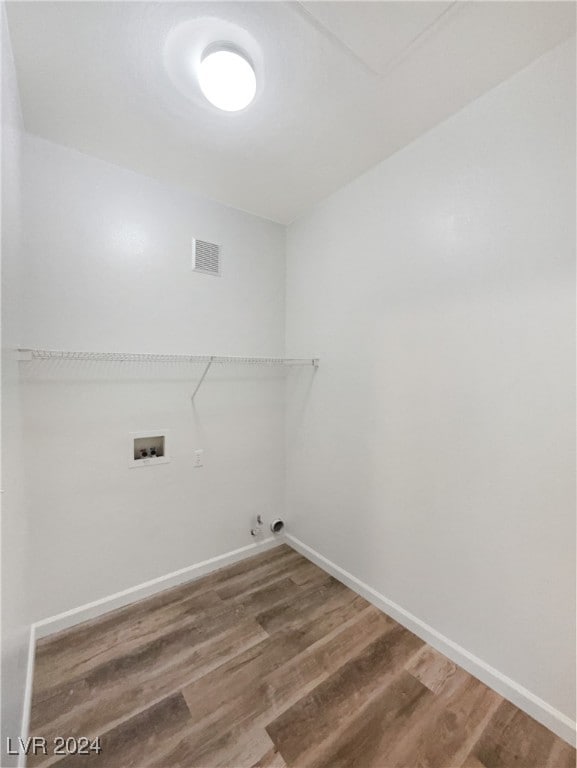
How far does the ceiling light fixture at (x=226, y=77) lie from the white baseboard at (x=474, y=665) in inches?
104

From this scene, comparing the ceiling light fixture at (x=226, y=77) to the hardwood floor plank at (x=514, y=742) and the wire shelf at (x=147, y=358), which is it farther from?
the hardwood floor plank at (x=514, y=742)

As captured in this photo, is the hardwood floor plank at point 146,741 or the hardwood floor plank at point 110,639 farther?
the hardwood floor plank at point 110,639

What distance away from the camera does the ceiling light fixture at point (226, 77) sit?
1.21m

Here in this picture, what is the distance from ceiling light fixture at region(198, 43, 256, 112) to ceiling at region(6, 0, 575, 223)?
4cm

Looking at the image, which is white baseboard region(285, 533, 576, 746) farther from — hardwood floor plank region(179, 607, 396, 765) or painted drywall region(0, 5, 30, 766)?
painted drywall region(0, 5, 30, 766)

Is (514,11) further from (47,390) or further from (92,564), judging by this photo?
(92,564)

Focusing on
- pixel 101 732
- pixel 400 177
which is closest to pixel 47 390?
pixel 101 732

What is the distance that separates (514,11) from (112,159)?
6.33 feet

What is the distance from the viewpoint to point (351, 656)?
61.9 inches

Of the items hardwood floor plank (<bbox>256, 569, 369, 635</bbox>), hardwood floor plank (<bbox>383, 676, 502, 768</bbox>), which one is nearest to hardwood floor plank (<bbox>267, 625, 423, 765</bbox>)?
hardwood floor plank (<bbox>383, 676, 502, 768</bbox>)

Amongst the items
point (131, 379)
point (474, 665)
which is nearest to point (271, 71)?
point (131, 379)

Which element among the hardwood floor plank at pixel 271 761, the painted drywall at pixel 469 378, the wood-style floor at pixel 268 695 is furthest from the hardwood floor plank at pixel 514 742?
the hardwood floor plank at pixel 271 761

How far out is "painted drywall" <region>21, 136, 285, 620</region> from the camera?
1.66 m

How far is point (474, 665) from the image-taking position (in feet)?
4.79
